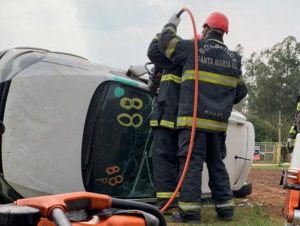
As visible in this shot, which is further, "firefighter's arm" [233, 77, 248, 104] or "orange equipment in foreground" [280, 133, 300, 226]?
"firefighter's arm" [233, 77, 248, 104]

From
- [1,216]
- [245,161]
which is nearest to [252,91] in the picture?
[245,161]

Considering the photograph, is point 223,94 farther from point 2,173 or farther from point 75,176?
point 2,173

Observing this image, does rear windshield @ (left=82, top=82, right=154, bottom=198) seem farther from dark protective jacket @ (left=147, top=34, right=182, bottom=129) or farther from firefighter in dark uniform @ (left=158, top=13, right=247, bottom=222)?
firefighter in dark uniform @ (left=158, top=13, right=247, bottom=222)

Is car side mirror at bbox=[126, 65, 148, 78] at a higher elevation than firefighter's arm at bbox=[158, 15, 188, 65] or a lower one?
lower

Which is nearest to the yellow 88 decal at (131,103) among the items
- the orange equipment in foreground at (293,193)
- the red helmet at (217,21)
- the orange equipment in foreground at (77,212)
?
the red helmet at (217,21)

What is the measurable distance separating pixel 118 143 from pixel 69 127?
0.46m

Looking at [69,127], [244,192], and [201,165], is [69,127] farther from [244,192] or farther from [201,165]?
[244,192]

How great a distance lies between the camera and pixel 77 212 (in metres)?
1.33

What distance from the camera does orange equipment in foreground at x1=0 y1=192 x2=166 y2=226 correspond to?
1139mm

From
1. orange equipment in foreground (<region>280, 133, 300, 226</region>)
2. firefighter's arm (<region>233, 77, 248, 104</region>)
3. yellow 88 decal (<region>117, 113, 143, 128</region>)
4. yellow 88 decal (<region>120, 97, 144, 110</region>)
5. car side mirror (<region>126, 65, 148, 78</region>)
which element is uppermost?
car side mirror (<region>126, 65, 148, 78</region>)

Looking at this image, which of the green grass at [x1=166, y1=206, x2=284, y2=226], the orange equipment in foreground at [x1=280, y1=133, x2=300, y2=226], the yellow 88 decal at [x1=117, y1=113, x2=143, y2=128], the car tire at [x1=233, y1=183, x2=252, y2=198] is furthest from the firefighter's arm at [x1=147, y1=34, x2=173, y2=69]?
the car tire at [x1=233, y1=183, x2=252, y2=198]

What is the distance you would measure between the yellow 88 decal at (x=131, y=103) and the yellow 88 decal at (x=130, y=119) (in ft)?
0.22

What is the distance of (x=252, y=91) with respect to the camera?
221 ft

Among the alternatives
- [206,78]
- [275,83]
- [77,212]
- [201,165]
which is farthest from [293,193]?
[275,83]
